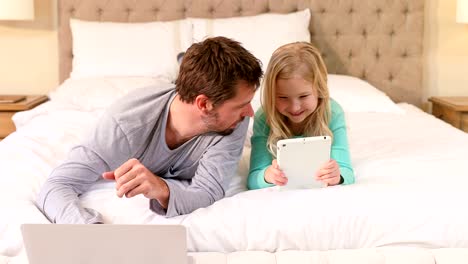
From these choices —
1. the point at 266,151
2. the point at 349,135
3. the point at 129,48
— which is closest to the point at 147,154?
the point at 266,151

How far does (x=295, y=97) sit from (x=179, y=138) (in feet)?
1.10

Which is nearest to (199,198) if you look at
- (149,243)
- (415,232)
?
(149,243)

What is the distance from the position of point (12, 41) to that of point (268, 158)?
2220 mm

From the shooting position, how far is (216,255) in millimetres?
1464

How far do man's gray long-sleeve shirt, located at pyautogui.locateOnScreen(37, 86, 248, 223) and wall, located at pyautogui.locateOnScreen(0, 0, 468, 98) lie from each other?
2.03 metres

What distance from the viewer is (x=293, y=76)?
5.96 feet

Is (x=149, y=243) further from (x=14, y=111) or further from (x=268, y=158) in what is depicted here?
(x=14, y=111)

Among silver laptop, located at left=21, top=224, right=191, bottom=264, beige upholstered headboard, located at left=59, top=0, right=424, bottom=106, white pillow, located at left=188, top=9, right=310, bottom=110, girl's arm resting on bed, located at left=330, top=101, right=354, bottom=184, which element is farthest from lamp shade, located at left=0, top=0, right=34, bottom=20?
silver laptop, located at left=21, top=224, right=191, bottom=264

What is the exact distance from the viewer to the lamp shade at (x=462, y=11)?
333 centimetres

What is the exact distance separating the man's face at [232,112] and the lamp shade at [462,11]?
207 cm

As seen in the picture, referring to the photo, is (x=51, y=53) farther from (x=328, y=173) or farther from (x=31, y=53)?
(x=328, y=173)

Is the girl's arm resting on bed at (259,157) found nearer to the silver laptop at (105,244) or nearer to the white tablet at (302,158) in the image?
the white tablet at (302,158)

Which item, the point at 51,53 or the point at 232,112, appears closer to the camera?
the point at 232,112

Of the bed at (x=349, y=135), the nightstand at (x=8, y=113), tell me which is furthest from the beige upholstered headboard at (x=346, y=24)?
the nightstand at (x=8, y=113)
